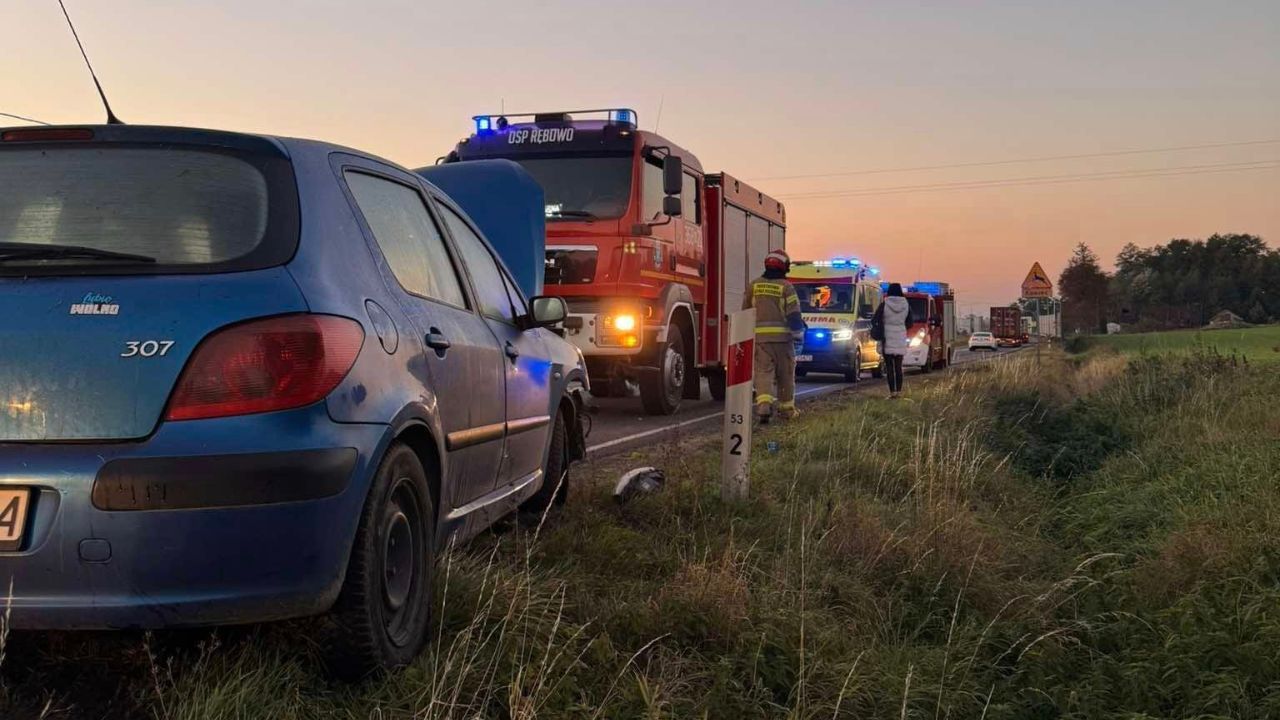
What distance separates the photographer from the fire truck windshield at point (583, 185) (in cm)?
1042

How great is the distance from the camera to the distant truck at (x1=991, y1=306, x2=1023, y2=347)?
71250 mm

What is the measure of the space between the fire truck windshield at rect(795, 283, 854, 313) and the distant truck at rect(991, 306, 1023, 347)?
54.2 meters

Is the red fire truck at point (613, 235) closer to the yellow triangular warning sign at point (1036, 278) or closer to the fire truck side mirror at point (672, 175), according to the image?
the fire truck side mirror at point (672, 175)

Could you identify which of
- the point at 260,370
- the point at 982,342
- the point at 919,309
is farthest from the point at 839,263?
the point at 982,342

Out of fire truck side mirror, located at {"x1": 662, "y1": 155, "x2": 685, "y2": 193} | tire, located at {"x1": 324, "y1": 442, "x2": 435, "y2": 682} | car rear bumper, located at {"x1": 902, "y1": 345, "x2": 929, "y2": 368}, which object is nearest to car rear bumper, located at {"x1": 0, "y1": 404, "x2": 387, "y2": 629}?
tire, located at {"x1": 324, "y1": 442, "x2": 435, "y2": 682}

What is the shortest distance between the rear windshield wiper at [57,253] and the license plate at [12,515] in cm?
61

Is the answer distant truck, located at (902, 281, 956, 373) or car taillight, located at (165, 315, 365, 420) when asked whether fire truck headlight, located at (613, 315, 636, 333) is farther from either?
distant truck, located at (902, 281, 956, 373)

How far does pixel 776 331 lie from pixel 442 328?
800 cm

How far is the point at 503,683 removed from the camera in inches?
110

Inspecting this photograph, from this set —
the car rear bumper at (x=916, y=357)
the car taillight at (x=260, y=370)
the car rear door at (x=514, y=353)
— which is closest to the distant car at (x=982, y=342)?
the car rear bumper at (x=916, y=357)

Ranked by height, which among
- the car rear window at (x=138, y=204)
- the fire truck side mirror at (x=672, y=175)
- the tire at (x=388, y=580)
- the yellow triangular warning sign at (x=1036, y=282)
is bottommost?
the tire at (x=388, y=580)

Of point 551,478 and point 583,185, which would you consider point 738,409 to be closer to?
point 551,478

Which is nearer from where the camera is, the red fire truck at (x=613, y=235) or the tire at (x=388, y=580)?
the tire at (x=388, y=580)

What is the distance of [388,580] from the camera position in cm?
287
